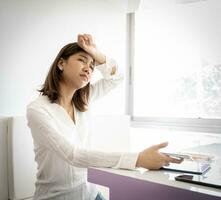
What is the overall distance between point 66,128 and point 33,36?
65cm

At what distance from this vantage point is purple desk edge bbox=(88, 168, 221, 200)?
70cm

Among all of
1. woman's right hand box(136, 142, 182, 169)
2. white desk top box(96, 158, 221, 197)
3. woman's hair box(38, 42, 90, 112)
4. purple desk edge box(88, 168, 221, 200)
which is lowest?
purple desk edge box(88, 168, 221, 200)

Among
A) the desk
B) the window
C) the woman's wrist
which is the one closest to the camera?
the desk

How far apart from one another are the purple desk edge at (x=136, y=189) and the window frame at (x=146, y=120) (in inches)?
48.6

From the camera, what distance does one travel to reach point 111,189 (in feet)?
2.82

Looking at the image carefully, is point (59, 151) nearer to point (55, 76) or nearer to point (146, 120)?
point (55, 76)

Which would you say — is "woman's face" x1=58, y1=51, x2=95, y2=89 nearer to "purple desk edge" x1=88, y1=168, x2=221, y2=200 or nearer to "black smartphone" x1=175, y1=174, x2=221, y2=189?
"purple desk edge" x1=88, y1=168, x2=221, y2=200

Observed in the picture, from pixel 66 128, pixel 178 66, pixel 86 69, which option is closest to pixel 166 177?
pixel 66 128

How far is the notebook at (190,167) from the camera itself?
0.85m

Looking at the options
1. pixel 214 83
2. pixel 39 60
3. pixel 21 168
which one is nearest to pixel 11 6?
pixel 39 60

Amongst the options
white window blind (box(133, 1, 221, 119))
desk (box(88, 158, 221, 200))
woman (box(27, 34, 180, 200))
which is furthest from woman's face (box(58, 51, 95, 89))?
white window blind (box(133, 1, 221, 119))

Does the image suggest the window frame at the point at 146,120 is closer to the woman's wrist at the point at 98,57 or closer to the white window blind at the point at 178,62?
the white window blind at the point at 178,62

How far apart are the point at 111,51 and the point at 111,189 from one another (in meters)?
1.39

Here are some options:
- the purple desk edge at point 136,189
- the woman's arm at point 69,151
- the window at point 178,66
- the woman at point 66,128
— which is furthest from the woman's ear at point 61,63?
the window at point 178,66
